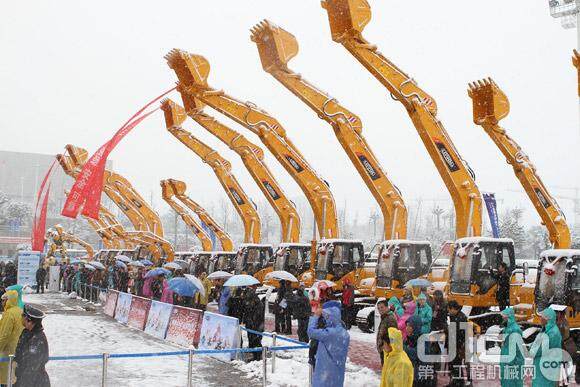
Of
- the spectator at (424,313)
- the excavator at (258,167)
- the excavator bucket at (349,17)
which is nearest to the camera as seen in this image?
the spectator at (424,313)

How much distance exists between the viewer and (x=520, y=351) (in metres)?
9.14

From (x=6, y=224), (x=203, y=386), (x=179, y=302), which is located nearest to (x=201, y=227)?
(x=179, y=302)

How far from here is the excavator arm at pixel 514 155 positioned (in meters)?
17.9

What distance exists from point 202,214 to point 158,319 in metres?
17.6

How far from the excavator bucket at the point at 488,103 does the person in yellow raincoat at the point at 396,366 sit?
1235cm

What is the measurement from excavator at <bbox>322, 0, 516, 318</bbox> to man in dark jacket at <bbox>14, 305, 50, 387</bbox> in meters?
10.2

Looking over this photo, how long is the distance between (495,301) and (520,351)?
264 inches

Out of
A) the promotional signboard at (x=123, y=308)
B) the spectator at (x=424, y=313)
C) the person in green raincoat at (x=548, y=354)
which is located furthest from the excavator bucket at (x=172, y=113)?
the person in green raincoat at (x=548, y=354)

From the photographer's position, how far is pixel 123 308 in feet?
69.6

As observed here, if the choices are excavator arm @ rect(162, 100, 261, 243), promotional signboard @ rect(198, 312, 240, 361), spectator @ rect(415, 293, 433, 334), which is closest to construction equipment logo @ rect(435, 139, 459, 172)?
spectator @ rect(415, 293, 433, 334)

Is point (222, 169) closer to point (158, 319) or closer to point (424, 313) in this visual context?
point (158, 319)

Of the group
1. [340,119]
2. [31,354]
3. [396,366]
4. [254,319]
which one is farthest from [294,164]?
[396,366]

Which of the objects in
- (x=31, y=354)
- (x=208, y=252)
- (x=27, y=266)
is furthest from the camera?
(x=27, y=266)

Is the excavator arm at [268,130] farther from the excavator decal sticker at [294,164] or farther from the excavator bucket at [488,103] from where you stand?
the excavator bucket at [488,103]
